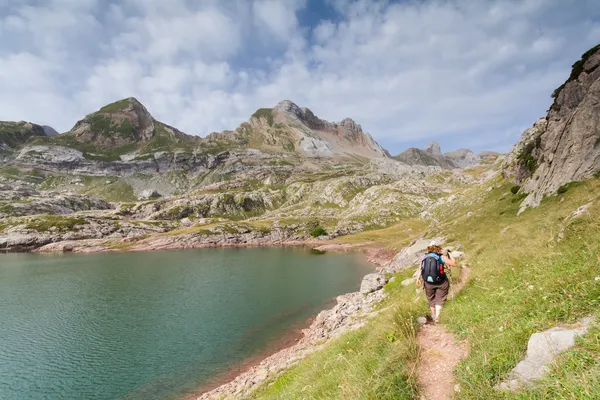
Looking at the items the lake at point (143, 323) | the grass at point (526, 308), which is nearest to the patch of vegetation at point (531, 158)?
the lake at point (143, 323)

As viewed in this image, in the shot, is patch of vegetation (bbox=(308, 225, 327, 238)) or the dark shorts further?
patch of vegetation (bbox=(308, 225, 327, 238))

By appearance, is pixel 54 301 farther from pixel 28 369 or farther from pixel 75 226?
pixel 75 226

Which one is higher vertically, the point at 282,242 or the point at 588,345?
the point at 588,345

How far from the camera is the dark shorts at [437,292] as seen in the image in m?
14.4

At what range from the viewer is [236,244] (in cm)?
16025

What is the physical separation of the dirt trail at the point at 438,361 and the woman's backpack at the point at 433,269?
103 inches

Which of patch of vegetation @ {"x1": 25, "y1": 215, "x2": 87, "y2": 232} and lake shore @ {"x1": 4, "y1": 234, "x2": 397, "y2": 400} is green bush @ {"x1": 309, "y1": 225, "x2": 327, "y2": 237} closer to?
lake shore @ {"x1": 4, "y1": 234, "x2": 397, "y2": 400}

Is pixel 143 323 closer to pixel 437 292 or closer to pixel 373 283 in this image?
pixel 373 283

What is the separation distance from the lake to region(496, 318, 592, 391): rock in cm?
2970

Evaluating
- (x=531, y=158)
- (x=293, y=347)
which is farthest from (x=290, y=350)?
(x=531, y=158)

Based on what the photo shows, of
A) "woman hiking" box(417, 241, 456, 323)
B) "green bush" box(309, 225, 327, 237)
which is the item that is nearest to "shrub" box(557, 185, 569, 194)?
"woman hiking" box(417, 241, 456, 323)

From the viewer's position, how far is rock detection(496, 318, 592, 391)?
19.7 feet

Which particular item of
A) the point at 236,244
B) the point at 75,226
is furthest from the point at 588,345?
the point at 75,226

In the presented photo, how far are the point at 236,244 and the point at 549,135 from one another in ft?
462
